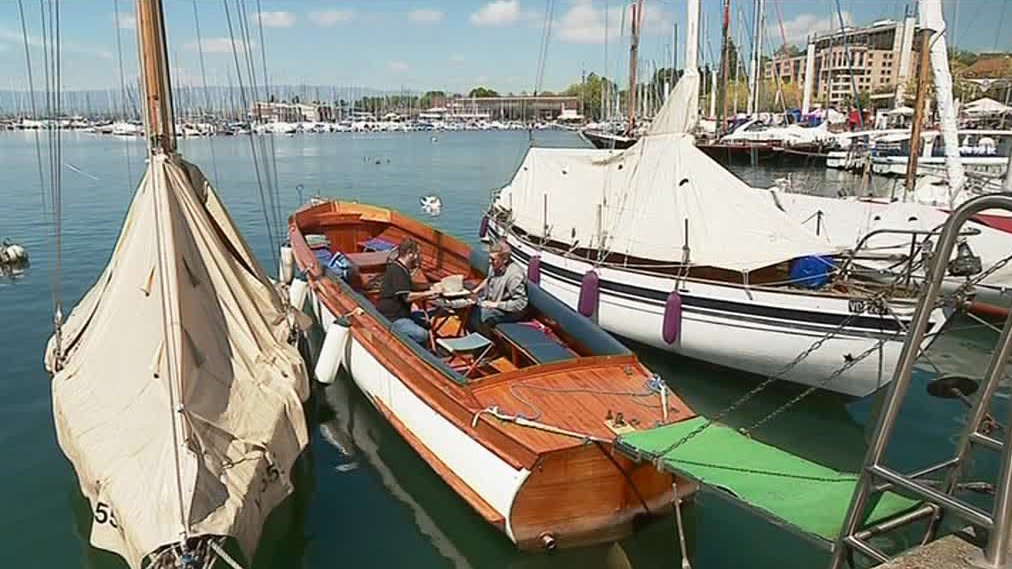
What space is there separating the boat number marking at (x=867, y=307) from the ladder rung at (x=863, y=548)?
6266 millimetres

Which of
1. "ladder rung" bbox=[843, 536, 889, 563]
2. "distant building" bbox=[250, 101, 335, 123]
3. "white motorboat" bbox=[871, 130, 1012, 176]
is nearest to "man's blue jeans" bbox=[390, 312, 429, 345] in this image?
"ladder rung" bbox=[843, 536, 889, 563]

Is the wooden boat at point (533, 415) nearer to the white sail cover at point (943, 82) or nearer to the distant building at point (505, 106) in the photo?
the white sail cover at point (943, 82)

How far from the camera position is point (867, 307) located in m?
9.11

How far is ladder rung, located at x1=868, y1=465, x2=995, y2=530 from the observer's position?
2889mm

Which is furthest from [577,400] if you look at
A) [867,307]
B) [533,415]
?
[867,307]

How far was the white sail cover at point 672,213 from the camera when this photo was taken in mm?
10984

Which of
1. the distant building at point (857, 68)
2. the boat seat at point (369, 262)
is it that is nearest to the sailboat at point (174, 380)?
the boat seat at point (369, 262)

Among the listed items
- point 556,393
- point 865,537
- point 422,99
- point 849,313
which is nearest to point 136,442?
point 556,393

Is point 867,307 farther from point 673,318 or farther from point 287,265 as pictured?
point 287,265

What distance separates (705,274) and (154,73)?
27.9 ft

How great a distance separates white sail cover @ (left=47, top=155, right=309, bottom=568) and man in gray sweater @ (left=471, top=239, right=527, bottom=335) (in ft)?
8.99

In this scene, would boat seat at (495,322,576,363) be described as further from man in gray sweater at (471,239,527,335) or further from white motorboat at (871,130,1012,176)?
white motorboat at (871,130,1012,176)

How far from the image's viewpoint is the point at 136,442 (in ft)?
17.8

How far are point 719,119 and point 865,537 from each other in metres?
54.7
